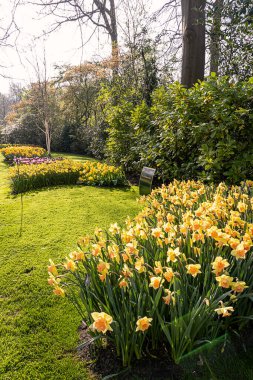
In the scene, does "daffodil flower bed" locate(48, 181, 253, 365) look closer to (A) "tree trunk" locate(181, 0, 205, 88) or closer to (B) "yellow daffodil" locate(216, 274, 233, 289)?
(B) "yellow daffodil" locate(216, 274, 233, 289)

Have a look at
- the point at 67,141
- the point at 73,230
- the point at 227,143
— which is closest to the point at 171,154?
the point at 227,143

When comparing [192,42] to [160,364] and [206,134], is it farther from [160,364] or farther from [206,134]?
[160,364]

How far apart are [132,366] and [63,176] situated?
631 centimetres

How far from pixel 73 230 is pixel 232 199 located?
243 cm

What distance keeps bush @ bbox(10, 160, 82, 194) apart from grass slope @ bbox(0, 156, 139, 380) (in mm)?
754

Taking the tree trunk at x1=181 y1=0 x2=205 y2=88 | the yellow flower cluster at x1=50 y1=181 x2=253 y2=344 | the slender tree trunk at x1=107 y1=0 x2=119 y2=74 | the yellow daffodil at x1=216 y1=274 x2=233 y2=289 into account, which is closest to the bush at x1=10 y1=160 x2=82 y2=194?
the tree trunk at x1=181 y1=0 x2=205 y2=88

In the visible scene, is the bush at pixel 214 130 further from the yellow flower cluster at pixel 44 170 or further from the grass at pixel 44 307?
the yellow flower cluster at pixel 44 170

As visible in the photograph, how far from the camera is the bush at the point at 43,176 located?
6.83 m

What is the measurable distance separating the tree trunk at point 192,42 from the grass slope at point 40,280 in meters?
3.84

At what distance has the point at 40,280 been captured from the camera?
2756 mm

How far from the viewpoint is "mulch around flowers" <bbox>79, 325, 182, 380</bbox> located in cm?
152

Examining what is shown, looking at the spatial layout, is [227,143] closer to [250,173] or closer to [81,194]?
[250,173]

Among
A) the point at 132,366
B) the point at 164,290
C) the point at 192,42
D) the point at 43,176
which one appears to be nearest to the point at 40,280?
the point at 132,366

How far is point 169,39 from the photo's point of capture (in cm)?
1122
